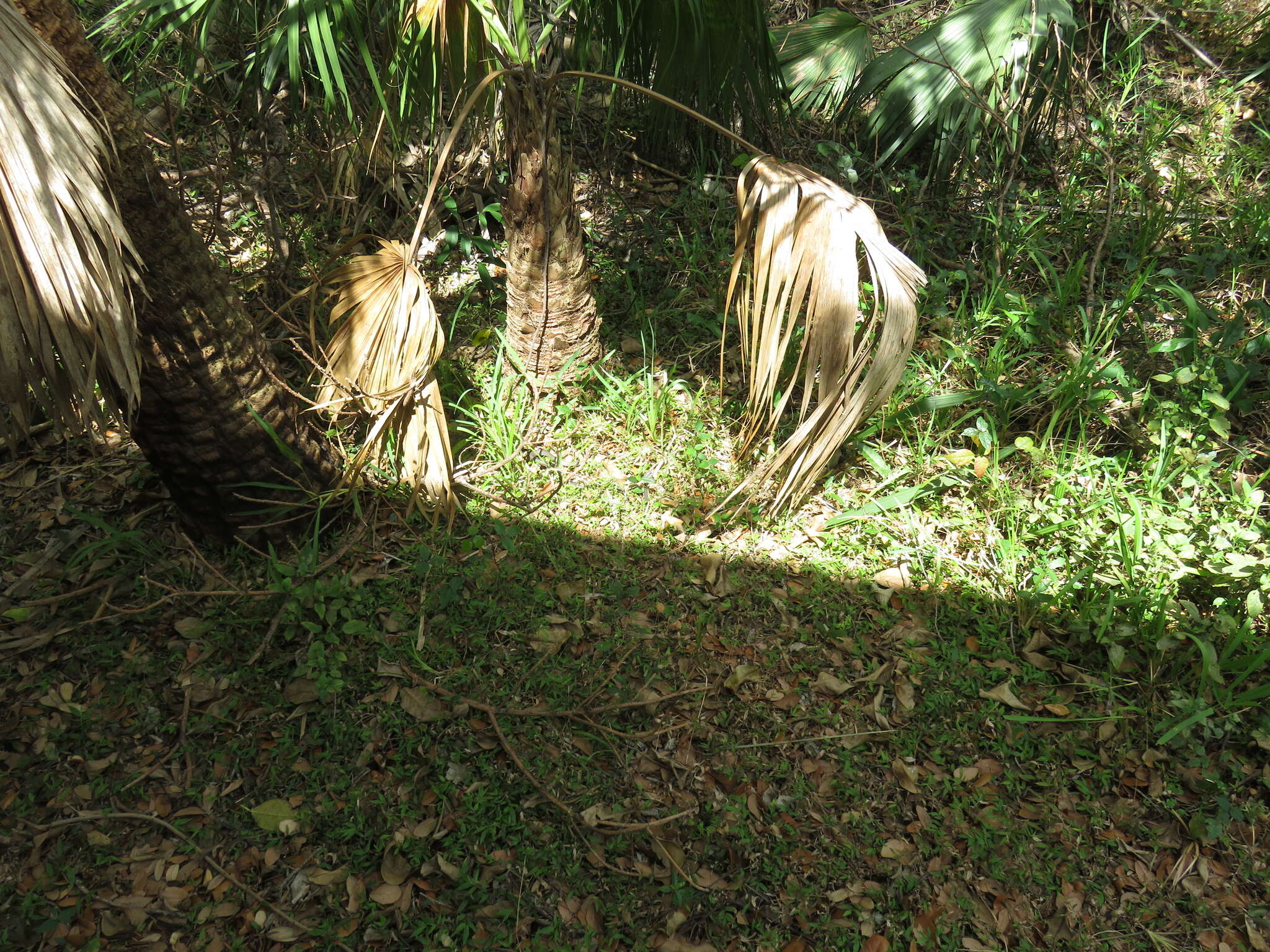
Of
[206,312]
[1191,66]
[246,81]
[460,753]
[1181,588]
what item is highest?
[246,81]

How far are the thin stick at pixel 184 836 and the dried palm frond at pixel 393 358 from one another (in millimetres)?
1082

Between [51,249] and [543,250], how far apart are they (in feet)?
5.07

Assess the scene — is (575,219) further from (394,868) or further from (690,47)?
(394,868)

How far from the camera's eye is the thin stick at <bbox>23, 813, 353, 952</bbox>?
81.0 inches

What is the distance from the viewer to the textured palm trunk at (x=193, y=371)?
6.86ft

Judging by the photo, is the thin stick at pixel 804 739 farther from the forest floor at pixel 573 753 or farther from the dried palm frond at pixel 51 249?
the dried palm frond at pixel 51 249

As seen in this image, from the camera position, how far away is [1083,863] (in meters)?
2.22

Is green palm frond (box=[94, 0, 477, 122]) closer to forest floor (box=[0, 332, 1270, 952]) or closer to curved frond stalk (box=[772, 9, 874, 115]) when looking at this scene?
forest floor (box=[0, 332, 1270, 952])

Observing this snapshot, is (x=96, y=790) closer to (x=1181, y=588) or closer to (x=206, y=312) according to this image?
(x=206, y=312)

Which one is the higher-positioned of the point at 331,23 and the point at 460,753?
the point at 331,23

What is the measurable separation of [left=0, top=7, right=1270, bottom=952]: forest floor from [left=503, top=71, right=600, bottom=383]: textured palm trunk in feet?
0.56

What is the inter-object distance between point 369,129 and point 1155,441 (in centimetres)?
300

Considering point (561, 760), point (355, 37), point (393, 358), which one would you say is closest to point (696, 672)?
→ point (561, 760)

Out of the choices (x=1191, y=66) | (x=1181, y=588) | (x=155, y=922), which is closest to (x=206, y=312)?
(x=155, y=922)
